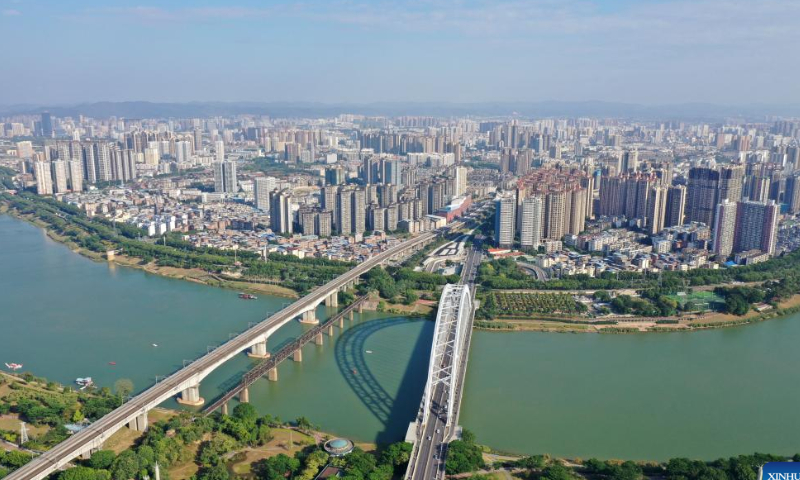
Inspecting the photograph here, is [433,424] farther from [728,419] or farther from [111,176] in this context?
[111,176]

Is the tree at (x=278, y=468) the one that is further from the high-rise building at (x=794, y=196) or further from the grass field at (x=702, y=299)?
the high-rise building at (x=794, y=196)

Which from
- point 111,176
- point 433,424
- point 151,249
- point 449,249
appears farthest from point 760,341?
point 111,176

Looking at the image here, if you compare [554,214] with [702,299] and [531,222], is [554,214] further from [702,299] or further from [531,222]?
[702,299]

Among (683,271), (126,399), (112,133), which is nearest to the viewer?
(126,399)

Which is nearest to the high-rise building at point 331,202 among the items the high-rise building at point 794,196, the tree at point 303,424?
the tree at point 303,424

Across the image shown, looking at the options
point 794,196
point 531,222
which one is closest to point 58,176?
point 531,222

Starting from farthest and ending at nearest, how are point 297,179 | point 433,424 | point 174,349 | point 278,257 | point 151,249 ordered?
point 297,179 → point 151,249 → point 278,257 → point 174,349 → point 433,424

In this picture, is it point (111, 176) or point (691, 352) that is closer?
point (691, 352)
